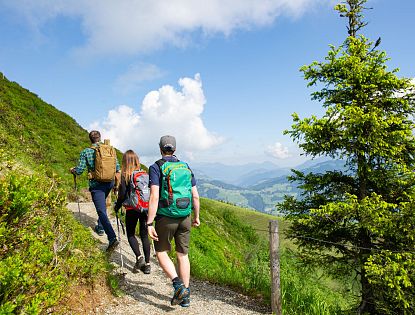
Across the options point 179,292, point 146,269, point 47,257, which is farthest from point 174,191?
point 146,269

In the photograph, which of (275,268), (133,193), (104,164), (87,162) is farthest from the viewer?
(87,162)

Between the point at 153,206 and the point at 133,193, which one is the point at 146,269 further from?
the point at 153,206

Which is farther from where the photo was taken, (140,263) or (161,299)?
(140,263)

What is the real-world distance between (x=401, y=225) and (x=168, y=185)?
5599 mm

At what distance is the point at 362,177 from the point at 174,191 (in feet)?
19.8

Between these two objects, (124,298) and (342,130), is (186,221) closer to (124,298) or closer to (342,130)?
(124,298)

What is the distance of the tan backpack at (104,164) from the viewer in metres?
7.80

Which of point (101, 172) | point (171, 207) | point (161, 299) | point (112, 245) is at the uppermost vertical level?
point (101, 172)

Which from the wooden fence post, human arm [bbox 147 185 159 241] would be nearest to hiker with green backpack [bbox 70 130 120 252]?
human arm [bbox 147 185 159 241]

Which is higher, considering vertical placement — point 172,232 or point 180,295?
point 172,232

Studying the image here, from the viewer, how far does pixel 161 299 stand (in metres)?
6.55

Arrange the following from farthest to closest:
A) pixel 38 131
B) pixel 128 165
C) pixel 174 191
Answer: pixel 38 131, pixel 128 165, pixel 174 191

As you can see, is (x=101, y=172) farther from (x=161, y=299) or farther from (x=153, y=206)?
(x=161, y=299)

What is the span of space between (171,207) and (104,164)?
3133 millimetres
